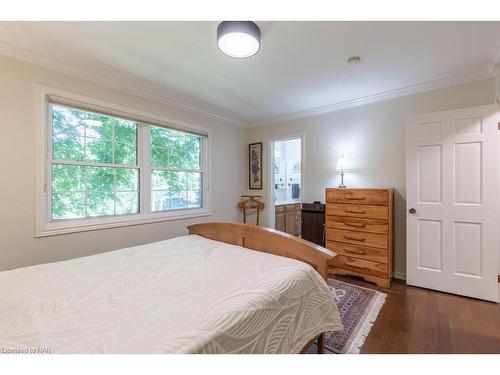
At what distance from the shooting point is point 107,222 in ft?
8.21

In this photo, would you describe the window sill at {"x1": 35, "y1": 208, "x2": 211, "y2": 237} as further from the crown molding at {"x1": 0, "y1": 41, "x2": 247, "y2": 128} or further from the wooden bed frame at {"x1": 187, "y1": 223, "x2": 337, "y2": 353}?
the crown molding at {"x1": 0, "y1": 41, "x2": 247, "y2": 128}

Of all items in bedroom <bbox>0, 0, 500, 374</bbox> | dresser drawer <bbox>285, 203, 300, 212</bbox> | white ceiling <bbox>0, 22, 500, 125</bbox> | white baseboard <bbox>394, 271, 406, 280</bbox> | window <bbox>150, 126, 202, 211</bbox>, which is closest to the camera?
bedroom <bbox>0, 0, 500, 374</bbox>

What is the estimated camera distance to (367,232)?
2697mm

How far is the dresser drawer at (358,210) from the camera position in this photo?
2594 mm

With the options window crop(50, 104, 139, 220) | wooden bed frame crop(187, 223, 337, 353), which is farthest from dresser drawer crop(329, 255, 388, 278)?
window crop(50, 104, 139, 220)

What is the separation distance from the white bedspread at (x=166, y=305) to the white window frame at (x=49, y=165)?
3.31 ft

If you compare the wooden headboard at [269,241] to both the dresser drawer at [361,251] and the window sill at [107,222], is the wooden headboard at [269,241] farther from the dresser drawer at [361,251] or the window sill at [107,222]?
the dresser drawer at [361,251]

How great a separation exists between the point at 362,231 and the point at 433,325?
1.07 m

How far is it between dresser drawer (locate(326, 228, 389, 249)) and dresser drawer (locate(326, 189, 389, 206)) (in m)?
0.38

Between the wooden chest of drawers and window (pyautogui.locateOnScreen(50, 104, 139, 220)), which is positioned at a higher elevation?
window (pyautogui.locateOnScreen(50, 104, 139, 220))

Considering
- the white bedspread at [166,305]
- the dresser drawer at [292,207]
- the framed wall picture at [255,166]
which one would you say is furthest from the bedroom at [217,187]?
the dresser drawer at [292,207]

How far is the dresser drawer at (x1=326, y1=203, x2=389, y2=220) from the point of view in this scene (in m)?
2.59
